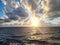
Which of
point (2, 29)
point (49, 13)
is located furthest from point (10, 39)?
point (49, 13)

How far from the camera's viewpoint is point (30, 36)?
2.53m

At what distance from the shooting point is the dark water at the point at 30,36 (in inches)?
97.7

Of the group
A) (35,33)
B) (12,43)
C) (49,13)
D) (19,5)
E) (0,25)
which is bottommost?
(12,43)

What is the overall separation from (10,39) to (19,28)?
0.87 ft

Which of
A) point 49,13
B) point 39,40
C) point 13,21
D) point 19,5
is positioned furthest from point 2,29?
point 49,13

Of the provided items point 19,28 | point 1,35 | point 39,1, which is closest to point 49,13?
point 39,1

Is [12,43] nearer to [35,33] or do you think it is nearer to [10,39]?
[10,39]

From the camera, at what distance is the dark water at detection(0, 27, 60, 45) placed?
248cm

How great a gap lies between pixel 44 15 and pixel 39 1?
27 cm

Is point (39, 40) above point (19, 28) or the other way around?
the other way around

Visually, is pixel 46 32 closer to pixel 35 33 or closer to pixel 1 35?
pixel 35 33

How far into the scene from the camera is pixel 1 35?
2.58 m

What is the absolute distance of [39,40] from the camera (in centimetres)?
250

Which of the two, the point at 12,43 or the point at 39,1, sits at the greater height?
the point at 39,1
